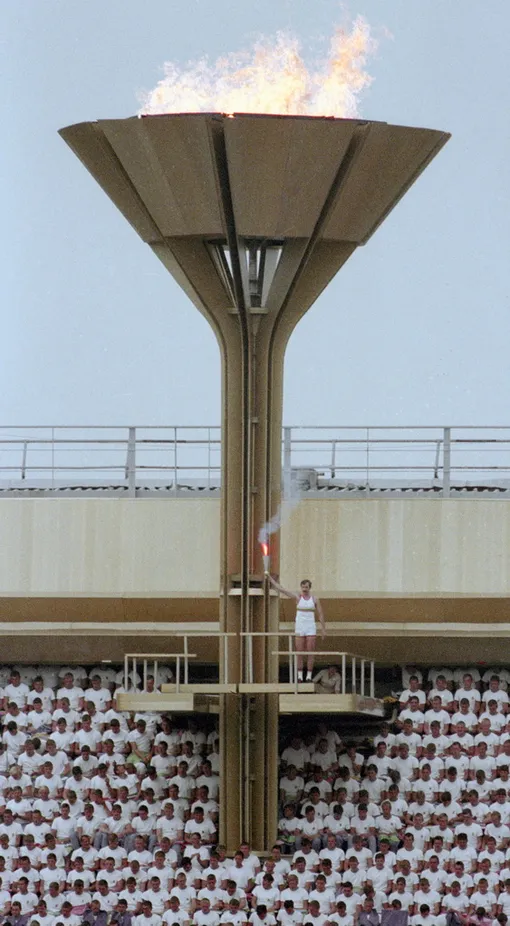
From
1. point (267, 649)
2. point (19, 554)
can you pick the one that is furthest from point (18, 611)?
point (267, 649)

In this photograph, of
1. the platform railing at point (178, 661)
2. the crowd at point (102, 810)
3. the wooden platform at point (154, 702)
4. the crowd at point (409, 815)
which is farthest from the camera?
the platform railing at point (178, 661)

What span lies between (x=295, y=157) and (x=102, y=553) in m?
7.54

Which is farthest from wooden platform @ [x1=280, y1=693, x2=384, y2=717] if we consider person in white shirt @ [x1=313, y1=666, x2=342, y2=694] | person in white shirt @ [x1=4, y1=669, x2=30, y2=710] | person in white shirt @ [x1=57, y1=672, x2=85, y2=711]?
person in white shirt @ [x1=4, y1=669, x2=30, y2=710]

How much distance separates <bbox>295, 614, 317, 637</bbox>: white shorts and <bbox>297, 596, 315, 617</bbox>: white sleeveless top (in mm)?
38

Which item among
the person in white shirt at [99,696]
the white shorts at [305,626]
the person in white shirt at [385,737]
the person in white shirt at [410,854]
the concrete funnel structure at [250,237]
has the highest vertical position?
the concrete funnel structure at [250,237]

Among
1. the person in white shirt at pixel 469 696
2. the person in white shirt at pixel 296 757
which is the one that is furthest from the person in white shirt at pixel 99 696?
the person in white shirt at pixel 469 696

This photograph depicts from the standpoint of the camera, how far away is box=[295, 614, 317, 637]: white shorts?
26906 millimetres

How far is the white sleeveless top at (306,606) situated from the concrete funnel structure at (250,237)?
29cm

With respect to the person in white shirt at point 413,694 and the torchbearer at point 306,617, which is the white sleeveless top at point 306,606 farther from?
the person in white shirt at point 413,694

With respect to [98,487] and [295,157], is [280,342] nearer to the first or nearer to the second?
[295,157]

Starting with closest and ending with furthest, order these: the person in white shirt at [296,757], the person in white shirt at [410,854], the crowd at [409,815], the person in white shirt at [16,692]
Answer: the crowd at [409,815], the person in white shirt at [410,854], the person in white shirt at [296,757], the person in white shirt at [16,692]

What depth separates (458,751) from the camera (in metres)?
28.0

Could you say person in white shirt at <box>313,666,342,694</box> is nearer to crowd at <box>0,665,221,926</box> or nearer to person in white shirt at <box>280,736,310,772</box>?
person in white shirt at <box>280,736,310,772</box>

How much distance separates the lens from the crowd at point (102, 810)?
25.9 m
